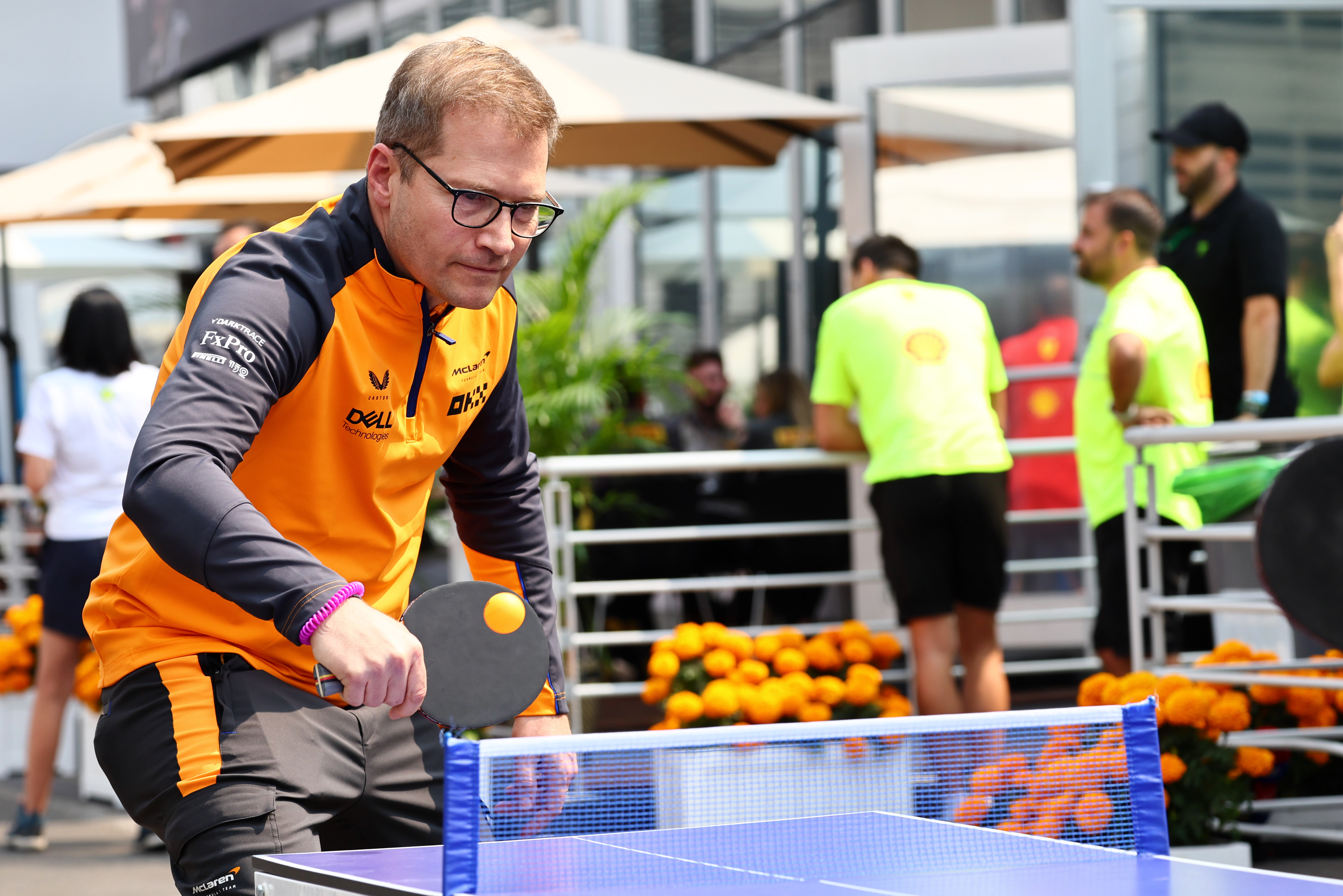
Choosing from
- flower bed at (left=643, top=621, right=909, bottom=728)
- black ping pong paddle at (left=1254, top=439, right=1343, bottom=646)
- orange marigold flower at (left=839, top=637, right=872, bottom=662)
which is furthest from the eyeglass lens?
orange marigold flower at (left=839, top=637, right=872, bottom=662)

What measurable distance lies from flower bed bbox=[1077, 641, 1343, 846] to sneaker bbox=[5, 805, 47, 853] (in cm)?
360

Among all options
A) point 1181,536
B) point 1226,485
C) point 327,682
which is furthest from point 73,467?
point 327,682

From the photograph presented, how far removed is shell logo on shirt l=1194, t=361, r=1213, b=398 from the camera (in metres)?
5.00

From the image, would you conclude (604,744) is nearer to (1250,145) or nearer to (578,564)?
(1250,145)

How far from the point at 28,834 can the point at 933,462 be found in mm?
3391

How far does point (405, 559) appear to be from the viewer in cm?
232

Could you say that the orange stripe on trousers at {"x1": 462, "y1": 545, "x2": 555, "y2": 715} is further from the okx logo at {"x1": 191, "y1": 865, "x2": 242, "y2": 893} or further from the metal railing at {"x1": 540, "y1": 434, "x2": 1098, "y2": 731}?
the metal railing at {"x1": 540, "y1": 434, "x2": 1098, "y2": 731}

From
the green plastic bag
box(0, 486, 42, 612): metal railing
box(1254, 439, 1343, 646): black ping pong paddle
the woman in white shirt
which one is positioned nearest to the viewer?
box(1254, 439, 1343, 646): black ping pong paddle

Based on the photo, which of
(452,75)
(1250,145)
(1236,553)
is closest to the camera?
(452,75)

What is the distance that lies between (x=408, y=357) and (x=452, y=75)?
1.26ft

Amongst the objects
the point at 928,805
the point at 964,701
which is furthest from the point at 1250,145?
the point at 928,805

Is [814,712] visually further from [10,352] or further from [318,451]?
[10,352]

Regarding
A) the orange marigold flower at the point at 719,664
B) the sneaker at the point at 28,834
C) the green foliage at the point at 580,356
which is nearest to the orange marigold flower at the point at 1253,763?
the orange marigold flower at the point at 719,664

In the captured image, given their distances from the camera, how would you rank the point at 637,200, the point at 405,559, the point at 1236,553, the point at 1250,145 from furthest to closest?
the point at 637,200 < the point at 1250,145 < the point at 1236,553 < the point at 405,559
